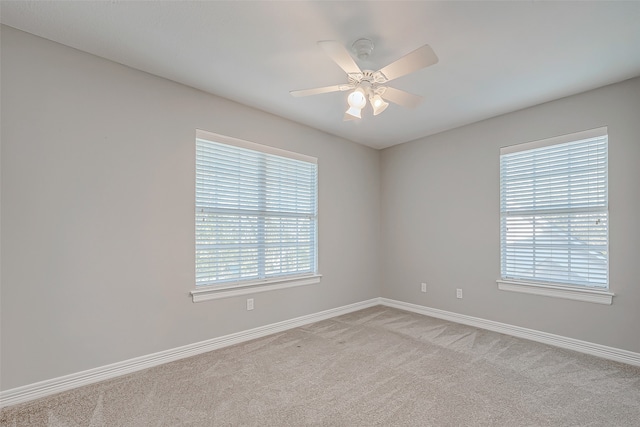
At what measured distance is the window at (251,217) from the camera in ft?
10.0

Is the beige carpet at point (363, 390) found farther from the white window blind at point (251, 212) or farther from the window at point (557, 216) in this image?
the white window blind at point (251, 212)

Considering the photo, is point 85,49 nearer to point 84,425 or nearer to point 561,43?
point 84,425

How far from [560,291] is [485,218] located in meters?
1.05

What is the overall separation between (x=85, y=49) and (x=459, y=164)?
4.02 meters

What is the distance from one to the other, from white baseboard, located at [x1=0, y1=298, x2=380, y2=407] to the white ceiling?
2464mm

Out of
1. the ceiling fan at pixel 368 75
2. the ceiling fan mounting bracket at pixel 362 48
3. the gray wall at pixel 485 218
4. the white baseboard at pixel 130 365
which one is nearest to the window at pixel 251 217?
the white baseboard at pixel 130 365

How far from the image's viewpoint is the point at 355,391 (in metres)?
2.28

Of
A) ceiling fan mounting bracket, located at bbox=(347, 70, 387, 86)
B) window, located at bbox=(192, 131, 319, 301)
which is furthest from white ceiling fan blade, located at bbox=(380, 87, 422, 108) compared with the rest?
window, located at bbox=(192, 131, 319, 301)

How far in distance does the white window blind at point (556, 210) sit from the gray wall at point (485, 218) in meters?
0.09

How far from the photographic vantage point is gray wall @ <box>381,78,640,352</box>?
277cm

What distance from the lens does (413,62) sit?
71.7 inches

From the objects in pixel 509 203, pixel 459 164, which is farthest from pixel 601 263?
pixel 459 164

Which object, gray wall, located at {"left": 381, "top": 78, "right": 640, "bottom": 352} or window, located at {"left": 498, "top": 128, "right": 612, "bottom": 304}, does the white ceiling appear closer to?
gray wall, located at {"left": 381, "top": 78, "right": 640, "bottom": 352}

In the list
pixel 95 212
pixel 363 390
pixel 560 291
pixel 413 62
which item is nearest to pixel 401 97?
pixel 413 62
